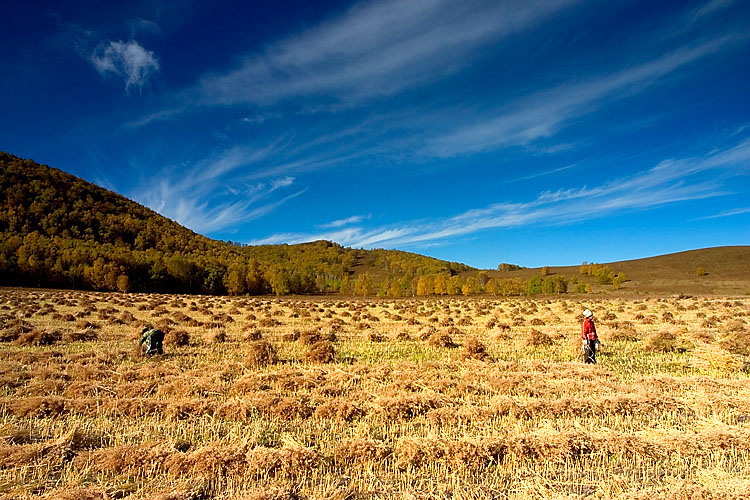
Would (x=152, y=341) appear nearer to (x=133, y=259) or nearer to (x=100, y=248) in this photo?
(x=133, y=259)

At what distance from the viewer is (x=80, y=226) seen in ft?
314

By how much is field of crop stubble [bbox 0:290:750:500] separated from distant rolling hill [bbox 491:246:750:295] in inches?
3224

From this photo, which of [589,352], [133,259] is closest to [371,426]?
[589,352]

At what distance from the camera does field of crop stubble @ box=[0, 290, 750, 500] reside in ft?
16.5

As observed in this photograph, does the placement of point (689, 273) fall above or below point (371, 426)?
above

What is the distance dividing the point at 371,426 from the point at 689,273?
127982mm

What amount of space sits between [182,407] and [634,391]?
9.62 meters

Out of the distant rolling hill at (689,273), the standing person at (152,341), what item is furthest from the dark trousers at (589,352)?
the distant rolling hill at (689,273)

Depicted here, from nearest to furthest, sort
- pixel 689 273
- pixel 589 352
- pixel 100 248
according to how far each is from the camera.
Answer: pixel 589 352 → pixel 100 248 → pixel 689 273

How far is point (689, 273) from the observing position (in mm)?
104750

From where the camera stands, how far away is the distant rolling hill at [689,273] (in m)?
79.9

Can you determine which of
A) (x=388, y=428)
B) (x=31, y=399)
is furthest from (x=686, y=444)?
(x=31, y=399)

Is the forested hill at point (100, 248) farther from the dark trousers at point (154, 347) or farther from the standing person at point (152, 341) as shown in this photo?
the dark trousers at point (154, 347)

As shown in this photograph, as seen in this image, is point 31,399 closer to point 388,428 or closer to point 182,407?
point 182,407
